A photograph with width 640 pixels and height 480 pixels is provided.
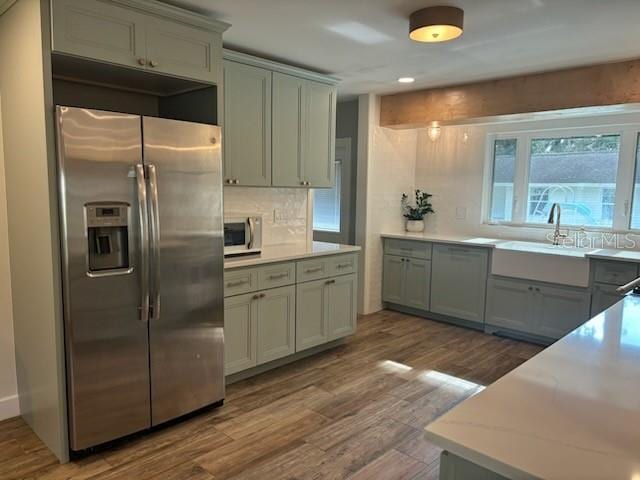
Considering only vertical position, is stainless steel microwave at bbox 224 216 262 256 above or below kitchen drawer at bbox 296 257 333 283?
above

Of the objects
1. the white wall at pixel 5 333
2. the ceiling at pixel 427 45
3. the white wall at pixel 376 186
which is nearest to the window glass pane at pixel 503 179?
the white wall at pixel 376 186

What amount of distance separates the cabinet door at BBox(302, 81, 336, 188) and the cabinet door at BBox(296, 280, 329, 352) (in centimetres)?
91

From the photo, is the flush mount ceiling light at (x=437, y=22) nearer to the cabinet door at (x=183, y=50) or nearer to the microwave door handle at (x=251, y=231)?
the cabinet door at (x=183, y=50)

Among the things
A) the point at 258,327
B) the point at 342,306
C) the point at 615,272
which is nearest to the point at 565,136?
the point at 615,272

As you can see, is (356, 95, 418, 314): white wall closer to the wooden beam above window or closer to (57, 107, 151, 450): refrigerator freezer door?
the wooden beam above window

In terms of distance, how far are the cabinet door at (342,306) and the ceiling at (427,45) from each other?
181 cm

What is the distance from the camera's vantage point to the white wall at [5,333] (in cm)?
268

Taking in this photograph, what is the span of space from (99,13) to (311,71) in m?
1.92

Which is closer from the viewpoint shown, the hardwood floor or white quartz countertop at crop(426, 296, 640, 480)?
white quartz countertop at crop(426, 296, 640, 480)

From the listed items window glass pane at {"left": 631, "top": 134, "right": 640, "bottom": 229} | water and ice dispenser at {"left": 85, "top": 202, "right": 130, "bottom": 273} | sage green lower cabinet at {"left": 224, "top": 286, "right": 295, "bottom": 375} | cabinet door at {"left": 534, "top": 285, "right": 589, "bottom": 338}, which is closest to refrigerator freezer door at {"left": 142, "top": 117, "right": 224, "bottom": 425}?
water and ice dispenser at {"left": 85, "top": 202, "right": 130, "bottom": 273}

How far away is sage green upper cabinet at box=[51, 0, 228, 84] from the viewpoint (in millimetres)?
2174

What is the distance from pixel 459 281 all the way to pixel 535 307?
76cm

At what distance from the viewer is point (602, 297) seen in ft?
12.6

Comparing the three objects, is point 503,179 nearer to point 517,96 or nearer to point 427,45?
point 517,96
